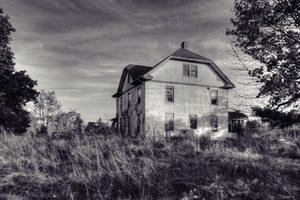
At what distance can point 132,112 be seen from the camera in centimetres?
2291

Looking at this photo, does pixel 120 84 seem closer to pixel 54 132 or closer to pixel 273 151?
pixel 54 132

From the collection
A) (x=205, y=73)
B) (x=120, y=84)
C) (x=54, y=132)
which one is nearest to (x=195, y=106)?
(x=205, y=73)

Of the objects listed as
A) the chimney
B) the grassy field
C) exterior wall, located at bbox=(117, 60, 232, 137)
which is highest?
the chimney

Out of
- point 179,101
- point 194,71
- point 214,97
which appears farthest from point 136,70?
point 214,97

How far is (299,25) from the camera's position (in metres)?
9.67

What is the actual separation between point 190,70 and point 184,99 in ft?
9.77

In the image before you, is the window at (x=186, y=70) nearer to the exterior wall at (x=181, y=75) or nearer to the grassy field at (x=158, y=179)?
the exterior wall at (x=181, y=75)

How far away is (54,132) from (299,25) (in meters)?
11.1

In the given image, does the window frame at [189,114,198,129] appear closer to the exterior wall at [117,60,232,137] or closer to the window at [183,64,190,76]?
the exterior wall at [117,60,232,137]

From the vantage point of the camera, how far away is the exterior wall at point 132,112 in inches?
793

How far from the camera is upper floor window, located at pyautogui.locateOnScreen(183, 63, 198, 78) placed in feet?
70.2

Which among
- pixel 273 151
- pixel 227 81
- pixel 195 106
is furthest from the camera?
pixel 227 81

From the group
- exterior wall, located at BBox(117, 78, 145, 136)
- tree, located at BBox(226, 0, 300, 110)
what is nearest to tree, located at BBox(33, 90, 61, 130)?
exterior wall, located at BBox(117, 78, 145, 136)

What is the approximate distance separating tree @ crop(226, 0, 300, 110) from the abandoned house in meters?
9.97
